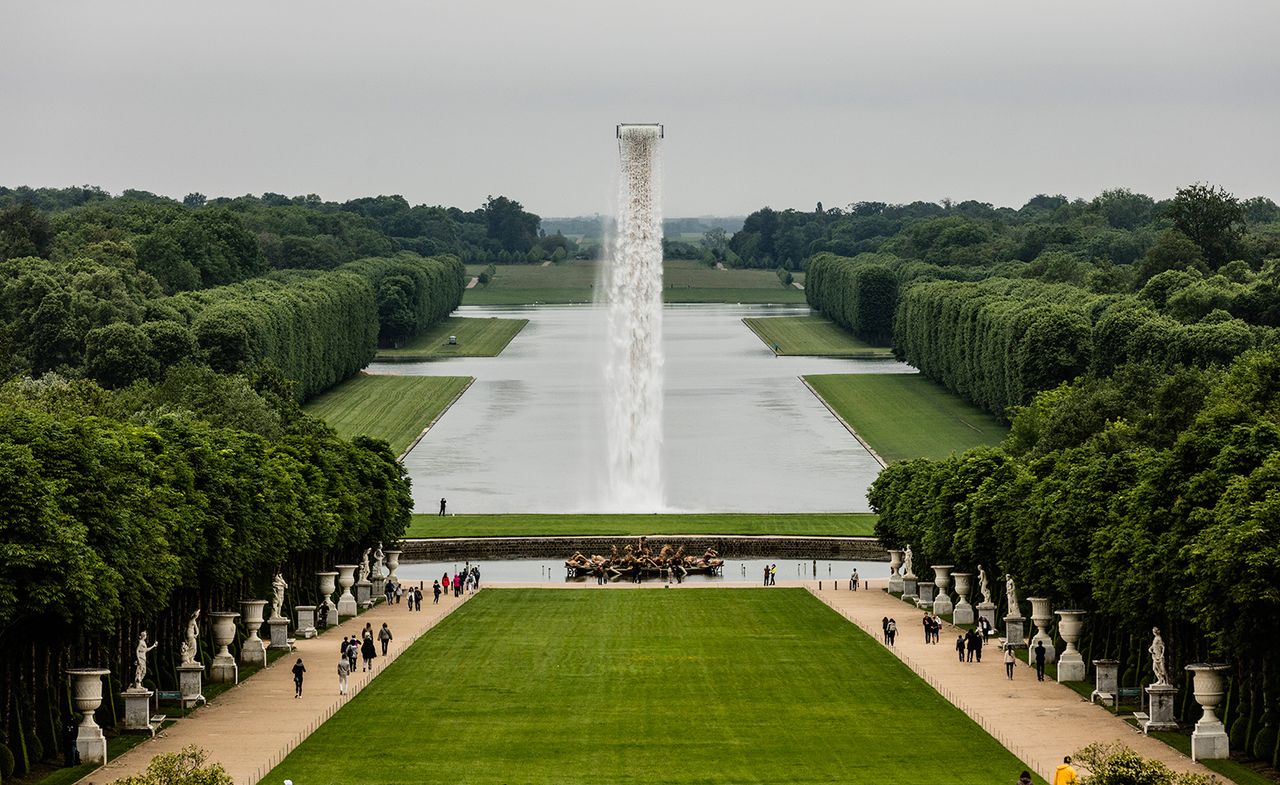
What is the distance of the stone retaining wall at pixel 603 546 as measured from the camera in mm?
91750

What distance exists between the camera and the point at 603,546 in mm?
92250

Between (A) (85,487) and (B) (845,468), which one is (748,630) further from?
(B) (845,468)

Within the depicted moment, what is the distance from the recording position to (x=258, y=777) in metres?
44.9

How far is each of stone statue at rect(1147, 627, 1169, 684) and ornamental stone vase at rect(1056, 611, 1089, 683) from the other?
6.54 m

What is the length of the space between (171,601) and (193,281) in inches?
4858

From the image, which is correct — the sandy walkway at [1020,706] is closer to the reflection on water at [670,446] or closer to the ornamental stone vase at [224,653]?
the ornamental stone vase at [224,653]

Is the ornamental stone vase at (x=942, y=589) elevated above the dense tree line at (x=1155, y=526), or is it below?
below

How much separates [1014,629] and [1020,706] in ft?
32.8

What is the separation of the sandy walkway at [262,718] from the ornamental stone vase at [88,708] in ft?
1.69

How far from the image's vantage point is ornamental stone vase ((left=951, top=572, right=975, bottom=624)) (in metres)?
73.3

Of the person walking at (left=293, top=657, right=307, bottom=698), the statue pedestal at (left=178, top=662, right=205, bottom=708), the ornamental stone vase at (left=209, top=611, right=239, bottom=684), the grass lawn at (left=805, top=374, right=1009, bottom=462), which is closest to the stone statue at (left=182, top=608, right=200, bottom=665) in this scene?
the statue pedestal at (left=178, top=662, right=205, bottom=708)

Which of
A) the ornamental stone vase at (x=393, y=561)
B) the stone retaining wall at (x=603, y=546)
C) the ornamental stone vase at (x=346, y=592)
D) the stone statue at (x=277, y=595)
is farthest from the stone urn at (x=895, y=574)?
the stone statue at (x=277, y=595)

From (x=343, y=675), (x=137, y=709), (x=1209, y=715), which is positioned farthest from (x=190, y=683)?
(x=1209, y=715)

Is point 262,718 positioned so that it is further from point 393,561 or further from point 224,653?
point 393,561
